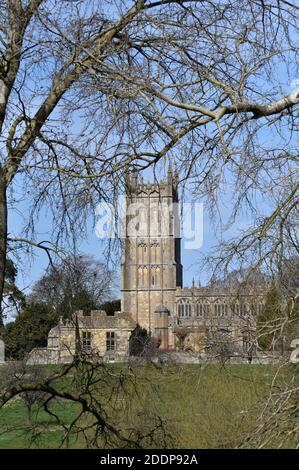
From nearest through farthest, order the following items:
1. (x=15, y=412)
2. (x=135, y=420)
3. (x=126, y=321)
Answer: (x=135, y=420), (x=15, y=412), (x=126, y=321)

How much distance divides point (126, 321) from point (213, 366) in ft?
114

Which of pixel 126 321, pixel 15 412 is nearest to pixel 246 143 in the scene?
pixel 15 412

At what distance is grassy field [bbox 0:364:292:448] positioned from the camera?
3.31 meters

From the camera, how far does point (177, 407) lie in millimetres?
5465

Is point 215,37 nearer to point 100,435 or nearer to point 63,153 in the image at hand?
point 63,153

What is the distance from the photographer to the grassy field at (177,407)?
3311 millimetres

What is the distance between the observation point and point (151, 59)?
10.1 ft

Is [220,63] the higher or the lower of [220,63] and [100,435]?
the higher

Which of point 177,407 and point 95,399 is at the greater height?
point 95,399

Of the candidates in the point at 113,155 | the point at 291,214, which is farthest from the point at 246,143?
the point at 113,155

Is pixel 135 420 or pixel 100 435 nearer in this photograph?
pixel 100 435

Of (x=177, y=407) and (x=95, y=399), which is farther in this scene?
(x=177, y=407)

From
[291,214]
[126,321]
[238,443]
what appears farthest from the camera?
[126,321]
